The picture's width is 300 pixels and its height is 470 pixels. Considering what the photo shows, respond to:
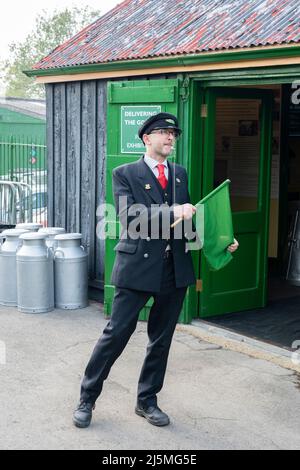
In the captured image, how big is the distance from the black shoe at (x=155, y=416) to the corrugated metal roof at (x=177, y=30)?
3223 mm

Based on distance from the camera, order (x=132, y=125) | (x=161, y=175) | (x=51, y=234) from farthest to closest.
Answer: (x=51, y=234)
(x=132, y=125)
(x=161, y=175)

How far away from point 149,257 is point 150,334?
606mm

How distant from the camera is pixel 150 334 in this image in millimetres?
5219

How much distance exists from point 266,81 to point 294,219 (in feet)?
12.9

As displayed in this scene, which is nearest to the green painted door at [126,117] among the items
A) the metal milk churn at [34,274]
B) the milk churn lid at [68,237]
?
the milk churn lid at [68,237]

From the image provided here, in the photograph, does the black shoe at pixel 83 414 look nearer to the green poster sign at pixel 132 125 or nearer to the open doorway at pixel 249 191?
the open doorway at pixel 249 191

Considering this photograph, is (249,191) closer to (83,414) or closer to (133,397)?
(133,397)

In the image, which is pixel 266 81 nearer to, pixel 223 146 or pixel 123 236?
pixel 223 146

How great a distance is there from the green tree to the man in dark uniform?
6712cm

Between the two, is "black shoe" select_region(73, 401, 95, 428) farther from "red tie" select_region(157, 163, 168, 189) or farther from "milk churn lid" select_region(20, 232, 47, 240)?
"milk churn lid" select_region(20, 232, 47, 240)

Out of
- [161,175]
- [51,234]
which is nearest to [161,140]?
[161,175]

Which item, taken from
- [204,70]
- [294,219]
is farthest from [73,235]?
[294,219]

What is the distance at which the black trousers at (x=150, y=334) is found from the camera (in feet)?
16.4

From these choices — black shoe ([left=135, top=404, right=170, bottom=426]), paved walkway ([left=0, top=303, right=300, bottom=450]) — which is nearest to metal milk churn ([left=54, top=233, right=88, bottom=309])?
paved walkway ([left=0, top=303, right=300, bottom=450])
